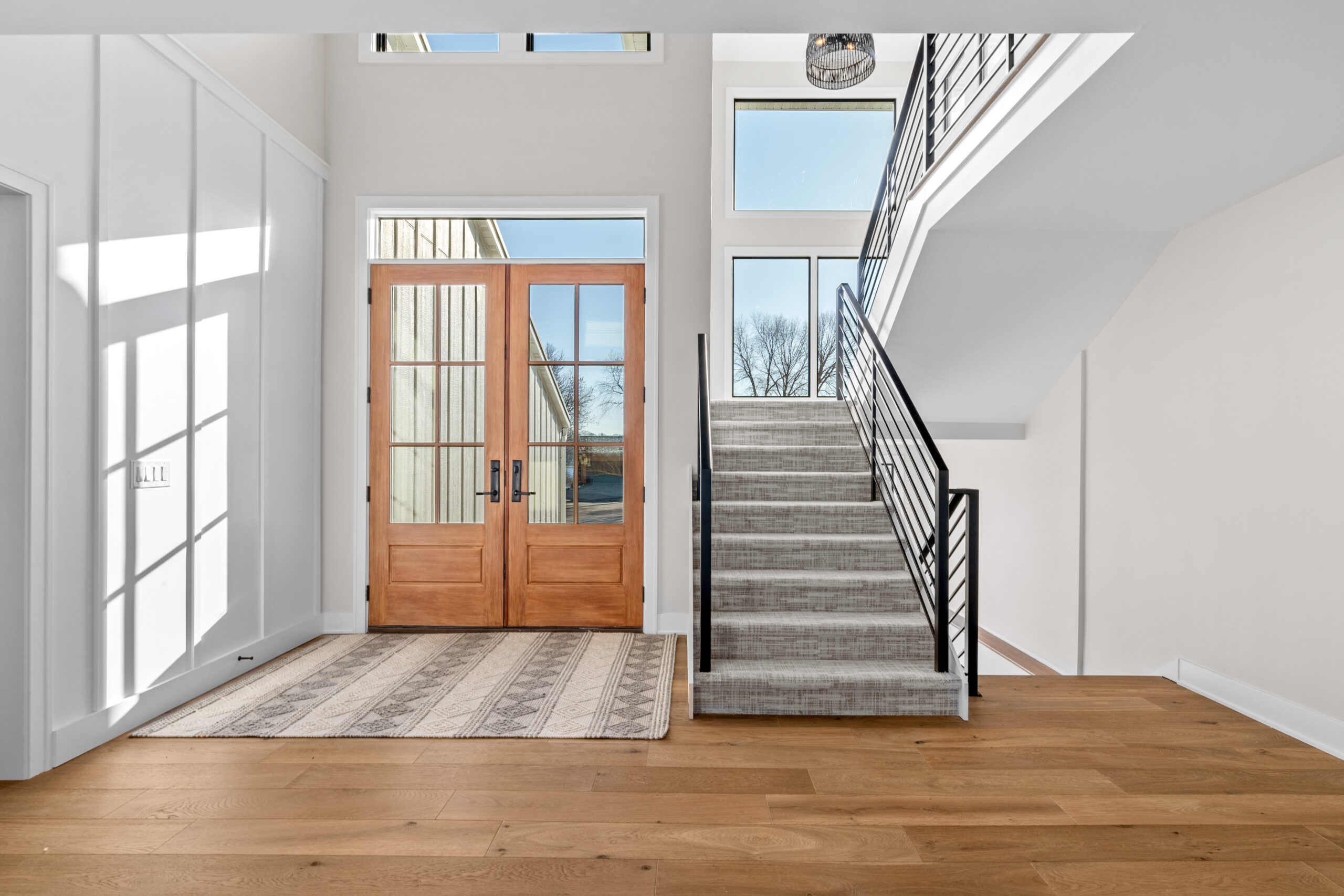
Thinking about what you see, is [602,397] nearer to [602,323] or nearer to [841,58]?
[602,323]

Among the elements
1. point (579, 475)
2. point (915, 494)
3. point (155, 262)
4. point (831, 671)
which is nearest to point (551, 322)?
point (579, 475)

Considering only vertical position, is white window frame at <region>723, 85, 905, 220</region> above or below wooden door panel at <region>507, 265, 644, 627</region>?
above

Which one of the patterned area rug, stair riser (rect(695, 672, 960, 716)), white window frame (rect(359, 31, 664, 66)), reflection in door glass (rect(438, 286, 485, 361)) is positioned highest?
white window frame (rect(359, 31, 664, 66))

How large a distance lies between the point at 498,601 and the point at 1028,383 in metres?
3.88

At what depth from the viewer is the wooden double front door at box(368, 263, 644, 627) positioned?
4922mm

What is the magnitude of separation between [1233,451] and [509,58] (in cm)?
462

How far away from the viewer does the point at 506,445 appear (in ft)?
16.2

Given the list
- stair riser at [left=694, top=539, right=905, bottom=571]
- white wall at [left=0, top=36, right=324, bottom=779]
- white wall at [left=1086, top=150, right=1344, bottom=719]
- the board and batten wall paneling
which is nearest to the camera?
white wall at [left=0, top=36, right=324, bottom=779]

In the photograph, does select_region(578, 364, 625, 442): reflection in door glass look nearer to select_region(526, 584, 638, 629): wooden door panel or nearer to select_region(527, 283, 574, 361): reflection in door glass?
select_region(527, 283, 574, 361): reflection in door glass

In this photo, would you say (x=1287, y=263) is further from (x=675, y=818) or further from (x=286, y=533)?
(x=286, y=533)

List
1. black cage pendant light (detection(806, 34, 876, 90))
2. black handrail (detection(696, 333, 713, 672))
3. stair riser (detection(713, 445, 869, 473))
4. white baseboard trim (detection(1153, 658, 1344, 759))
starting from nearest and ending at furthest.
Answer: white baseboard trim (detection(1153, 658, 1344, 759)) < black handrail (detection(696, 333, 713, 672)) < black cage pendant light (detection(806, 34, 876, 90)) < stair riser (detection(713, 445, 869, 473))

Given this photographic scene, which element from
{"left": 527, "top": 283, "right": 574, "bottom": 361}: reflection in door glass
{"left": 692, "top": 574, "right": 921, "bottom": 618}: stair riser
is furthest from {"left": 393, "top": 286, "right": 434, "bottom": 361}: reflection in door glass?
{"left": 692, "top": 574, "right": 921, "bottom": 618}: stair riser

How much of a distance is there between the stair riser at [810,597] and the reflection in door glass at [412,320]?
2.58 m

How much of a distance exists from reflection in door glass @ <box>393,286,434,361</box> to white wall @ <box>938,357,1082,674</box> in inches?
162
